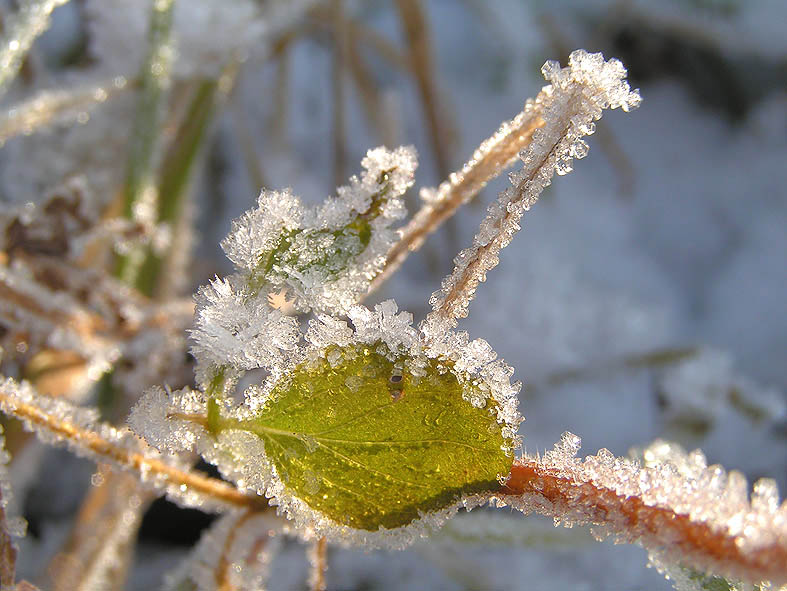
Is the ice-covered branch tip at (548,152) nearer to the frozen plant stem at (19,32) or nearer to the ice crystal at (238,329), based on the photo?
the ice crystal at (238,329)

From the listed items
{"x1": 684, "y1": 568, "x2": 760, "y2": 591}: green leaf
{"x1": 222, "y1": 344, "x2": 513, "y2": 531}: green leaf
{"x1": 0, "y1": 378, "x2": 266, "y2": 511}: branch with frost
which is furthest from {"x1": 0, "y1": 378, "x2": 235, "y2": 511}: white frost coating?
{"x1": 684, "y1": 568, "x2": 760, "y2": 591}: green leaf

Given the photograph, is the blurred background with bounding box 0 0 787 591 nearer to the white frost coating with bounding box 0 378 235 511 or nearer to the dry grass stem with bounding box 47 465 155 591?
the dry grass stem with bounding box 47 465 155 591

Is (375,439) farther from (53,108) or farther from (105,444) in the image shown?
(53,108)

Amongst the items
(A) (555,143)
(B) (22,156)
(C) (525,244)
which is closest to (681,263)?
(C) (525,244)

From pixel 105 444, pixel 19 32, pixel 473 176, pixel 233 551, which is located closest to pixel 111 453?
pixel 105 444

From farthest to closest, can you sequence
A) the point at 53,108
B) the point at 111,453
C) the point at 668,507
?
1. the point at 53,108
2. the point at 111,453
3. the point at 668,507
